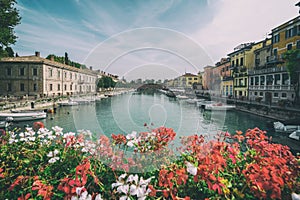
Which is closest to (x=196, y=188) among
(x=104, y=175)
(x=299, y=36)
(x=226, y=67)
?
(x=104, y=175)

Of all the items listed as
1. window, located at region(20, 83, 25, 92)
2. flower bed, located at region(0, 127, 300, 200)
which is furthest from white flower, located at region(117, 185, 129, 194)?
window, located at region(20, 83, 25, 92)

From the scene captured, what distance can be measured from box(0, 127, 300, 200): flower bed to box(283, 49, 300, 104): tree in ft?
65.0

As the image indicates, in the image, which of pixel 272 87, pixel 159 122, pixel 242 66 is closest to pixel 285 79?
pixel 272 87

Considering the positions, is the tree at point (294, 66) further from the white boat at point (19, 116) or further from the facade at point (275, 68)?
the white boat at point (19, 116)

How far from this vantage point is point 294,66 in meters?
16.6

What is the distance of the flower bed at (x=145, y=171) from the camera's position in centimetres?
127

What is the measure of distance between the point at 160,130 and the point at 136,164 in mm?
650

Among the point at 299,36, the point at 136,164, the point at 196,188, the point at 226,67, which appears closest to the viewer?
the point at 196,188

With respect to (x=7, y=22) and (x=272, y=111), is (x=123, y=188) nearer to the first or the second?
(x=272, y=111)

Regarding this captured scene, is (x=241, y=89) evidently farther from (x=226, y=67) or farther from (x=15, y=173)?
(x=15, y=173)

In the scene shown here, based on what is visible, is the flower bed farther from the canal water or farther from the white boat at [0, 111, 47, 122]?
the white boat at [0, 111, 47, 122]

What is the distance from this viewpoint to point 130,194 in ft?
4.12

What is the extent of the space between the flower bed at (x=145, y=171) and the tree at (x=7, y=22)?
20368 millimetres

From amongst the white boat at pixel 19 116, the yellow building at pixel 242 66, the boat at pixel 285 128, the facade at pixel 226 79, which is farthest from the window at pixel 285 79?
the white boat at pixel 19 116
